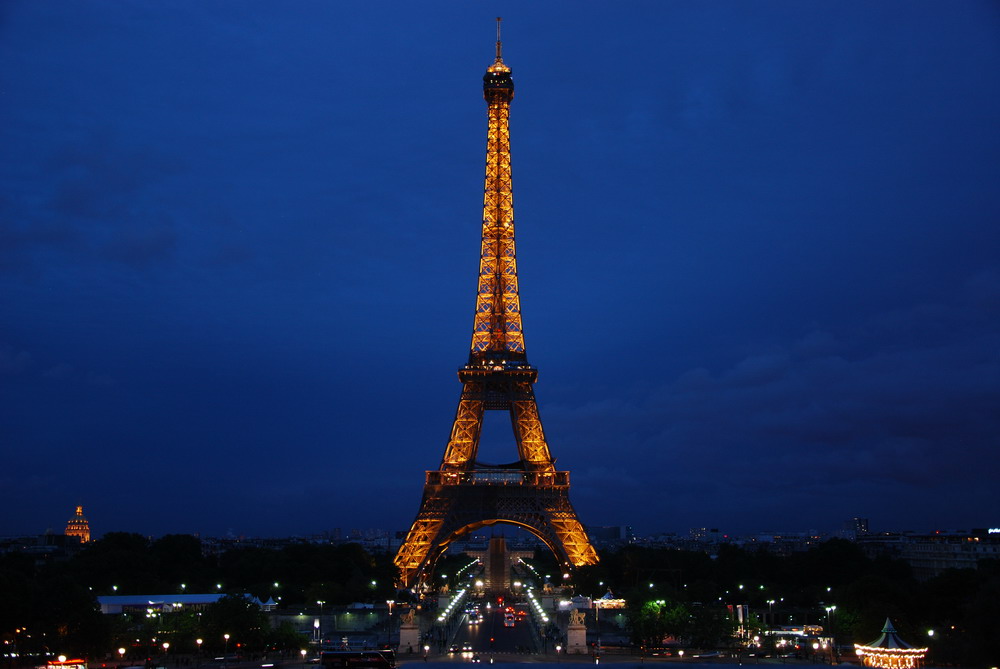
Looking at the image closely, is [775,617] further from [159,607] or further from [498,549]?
[498,549]

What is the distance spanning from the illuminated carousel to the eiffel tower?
3183cm

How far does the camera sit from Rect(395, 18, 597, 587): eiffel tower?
6750cm

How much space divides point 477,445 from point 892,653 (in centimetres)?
3676

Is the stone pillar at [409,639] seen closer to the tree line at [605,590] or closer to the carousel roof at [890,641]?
the tree line at [605,590]

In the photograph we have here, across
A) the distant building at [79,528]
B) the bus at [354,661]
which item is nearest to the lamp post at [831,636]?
the bus at [354,661]

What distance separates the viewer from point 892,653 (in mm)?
36406

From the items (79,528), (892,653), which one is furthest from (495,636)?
(79,528)

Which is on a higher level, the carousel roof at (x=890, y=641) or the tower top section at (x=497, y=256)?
the tower top section at (x=497, y=256)

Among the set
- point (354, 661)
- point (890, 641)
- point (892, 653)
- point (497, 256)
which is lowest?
point (892, 653)

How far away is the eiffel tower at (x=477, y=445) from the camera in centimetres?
6750

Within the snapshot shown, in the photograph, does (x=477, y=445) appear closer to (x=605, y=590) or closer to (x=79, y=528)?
(x=605, y=590)

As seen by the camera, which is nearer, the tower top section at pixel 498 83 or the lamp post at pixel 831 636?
the lamp post at pixel 831 636

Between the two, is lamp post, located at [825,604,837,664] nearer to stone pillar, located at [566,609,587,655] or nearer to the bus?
stone pillar, located at [566,609,587,655]

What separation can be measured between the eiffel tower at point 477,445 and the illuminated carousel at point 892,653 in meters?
31.8
